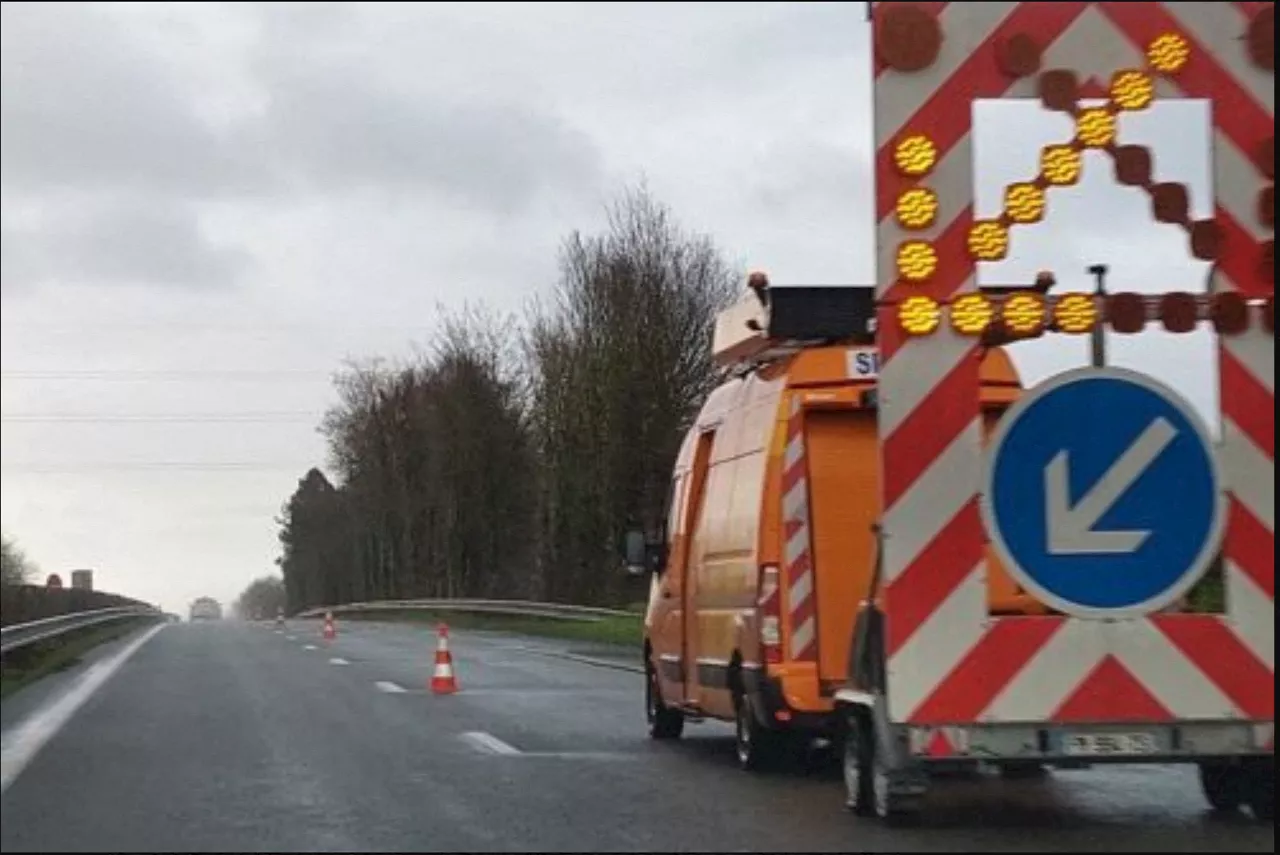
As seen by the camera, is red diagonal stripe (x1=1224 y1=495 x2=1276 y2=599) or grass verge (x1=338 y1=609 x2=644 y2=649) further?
grass verge (x1=338 y1=609 x2=644 y2=649)

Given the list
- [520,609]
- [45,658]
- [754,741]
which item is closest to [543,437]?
[520,609]

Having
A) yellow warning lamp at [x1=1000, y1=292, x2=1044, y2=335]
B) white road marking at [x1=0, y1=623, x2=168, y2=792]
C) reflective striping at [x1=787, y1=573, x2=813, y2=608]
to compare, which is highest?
yellow warning lamp at [x1=1000, y1=292, x2=1044, y2=335]

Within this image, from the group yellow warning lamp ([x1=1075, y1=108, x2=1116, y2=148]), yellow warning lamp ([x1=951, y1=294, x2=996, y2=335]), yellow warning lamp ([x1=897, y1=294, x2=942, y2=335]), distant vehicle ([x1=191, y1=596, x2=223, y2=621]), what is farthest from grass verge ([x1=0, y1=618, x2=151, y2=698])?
distant vehicle ([x1=191, y1=596, x2=223, y2=621])

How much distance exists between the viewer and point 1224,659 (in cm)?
963

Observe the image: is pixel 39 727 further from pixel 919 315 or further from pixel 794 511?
pixel 919 315

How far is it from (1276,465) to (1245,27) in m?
2.01

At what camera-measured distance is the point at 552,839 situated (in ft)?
32.9

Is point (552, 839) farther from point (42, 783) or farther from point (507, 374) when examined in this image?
point (507, 374)

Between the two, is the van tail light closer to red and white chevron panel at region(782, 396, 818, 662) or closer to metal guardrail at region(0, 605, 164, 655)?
red and white chevron panel at region(782, 396, 818, 662)

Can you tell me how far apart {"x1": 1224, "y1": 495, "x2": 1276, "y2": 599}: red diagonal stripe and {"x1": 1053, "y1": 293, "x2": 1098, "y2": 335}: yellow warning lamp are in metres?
1.04

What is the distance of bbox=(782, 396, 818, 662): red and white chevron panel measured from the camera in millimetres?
12586

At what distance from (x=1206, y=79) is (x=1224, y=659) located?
2.64m

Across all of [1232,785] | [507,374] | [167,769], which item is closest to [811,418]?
[1232,785]

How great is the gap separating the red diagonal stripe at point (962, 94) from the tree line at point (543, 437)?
110 feet
